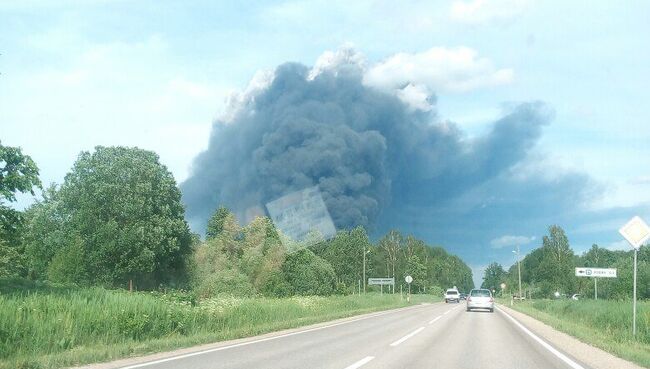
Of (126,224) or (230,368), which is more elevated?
(126,224)

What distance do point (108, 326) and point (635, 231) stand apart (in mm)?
16138

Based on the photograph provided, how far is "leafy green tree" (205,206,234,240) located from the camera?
12262 cm

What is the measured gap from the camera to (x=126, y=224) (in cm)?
6184

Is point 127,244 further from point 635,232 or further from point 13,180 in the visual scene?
point 635,232

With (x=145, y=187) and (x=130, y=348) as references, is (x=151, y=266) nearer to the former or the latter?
(x=145, y=187)

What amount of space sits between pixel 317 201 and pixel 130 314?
39.8 meters

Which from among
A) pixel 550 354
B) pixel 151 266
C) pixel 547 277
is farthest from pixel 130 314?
pixel 547 277

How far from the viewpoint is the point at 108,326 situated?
17.4 metres

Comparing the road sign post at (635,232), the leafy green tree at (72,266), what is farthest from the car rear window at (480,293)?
the leafy green tree at (72,266)

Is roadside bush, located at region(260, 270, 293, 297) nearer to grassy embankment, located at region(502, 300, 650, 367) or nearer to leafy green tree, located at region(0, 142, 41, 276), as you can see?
grassy embankment, located at region(502, 300, 650, 367)

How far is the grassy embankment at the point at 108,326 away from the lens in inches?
559

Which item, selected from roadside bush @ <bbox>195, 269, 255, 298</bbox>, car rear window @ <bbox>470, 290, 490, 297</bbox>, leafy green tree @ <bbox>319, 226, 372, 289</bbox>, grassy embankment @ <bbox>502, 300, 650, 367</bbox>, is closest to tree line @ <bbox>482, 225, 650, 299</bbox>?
car rear window @ <bbox>470, 290, 490, 297</bbox>

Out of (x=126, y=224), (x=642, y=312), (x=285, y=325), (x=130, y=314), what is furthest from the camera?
(x=126, y=224)

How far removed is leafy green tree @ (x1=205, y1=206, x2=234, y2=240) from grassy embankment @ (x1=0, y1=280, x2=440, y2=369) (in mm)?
97829
